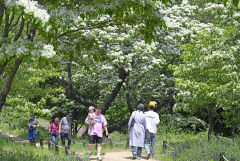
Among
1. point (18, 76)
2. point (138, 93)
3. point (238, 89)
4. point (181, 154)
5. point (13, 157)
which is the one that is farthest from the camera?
point (138, 93)

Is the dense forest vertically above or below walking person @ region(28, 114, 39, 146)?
above

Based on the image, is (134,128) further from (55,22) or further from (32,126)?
(55,22)

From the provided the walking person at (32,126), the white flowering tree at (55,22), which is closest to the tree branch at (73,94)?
the walking person at (32,126)

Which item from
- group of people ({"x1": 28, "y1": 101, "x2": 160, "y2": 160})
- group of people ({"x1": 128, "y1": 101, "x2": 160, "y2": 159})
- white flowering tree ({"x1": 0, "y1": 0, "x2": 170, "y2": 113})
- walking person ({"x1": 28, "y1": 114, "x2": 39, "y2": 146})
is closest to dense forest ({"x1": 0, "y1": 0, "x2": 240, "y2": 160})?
white flowering tree ({"x1": 0, "y1": 0, "x2": 170, "y2": 113})

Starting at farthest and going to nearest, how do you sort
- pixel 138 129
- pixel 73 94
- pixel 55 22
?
pixel 73 94, pixel 138 129, pixel 55 22

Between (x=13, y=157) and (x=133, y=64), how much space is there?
10.2 meters

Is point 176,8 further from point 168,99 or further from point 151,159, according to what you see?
point 151,159

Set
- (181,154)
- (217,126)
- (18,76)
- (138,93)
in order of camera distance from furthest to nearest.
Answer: (217,126), (138,93), (18,76), (181,154)

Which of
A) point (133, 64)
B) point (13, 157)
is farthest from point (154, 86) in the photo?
point (13, 157)

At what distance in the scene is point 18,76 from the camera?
1427cm

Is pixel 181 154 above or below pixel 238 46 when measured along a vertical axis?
below

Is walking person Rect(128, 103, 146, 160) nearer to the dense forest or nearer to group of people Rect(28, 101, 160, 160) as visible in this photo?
group of people Rect(28, 101, 160, 160)

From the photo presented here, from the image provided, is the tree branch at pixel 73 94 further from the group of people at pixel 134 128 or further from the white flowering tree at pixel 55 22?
the white flowering tree at pixel 55 22

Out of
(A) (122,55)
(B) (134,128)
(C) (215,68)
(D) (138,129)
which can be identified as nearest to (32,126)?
(A) (122,55)
